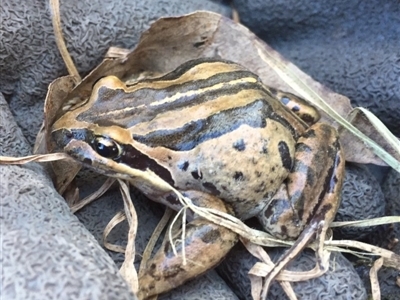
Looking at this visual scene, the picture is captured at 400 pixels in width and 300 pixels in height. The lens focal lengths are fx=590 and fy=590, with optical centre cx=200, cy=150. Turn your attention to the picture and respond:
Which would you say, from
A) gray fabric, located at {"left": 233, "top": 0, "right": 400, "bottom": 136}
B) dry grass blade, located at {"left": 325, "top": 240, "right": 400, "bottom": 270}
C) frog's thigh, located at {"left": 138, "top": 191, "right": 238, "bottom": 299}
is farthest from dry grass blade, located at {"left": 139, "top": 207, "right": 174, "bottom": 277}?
gray fabric, located at {"left": 233, "top": 0, "right": 400, "bottom": 136}

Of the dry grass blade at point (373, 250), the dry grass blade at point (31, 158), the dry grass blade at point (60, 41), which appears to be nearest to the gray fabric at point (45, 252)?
the dry grass blade at point (31, 158)

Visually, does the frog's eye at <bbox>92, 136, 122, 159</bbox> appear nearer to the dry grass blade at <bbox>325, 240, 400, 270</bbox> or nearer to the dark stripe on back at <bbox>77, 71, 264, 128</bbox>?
the dark stripe on back at <bbox>77, 71, 264, 128</bbox>

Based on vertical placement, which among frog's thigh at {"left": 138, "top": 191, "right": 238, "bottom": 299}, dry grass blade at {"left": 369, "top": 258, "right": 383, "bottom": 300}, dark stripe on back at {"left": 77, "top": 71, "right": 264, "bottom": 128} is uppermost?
→ dark stripe on back at {"left": 77, "top": 71, "right": 264, "bottom": 128}

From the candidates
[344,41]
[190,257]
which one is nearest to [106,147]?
[190,257]

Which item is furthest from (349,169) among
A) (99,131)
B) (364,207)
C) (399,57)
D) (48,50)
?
(48,50)

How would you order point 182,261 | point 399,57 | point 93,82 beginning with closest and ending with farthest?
point 182,261, point 93,82, point 399,57

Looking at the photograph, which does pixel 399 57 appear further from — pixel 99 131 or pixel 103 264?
pixel 103 264

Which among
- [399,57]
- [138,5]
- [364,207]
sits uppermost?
[138,5]

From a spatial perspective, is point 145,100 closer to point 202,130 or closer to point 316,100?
point 202,130
